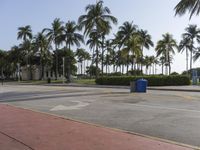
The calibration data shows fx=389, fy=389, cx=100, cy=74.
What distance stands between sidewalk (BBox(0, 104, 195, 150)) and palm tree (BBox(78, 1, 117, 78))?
174 feet

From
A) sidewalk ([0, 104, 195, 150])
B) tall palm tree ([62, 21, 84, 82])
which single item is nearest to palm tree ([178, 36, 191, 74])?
tall palm tree ([62, 21, 84, 82])

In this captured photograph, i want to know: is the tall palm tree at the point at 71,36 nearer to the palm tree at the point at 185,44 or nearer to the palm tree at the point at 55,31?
the palm tree at the point at 55,31

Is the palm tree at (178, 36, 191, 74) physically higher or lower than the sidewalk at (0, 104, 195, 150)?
higher

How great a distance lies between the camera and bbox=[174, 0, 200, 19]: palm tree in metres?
33.4

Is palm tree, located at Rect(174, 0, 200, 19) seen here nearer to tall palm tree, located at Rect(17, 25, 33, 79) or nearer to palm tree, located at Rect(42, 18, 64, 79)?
palm tree, located at Rect(42, 18, 64, 79)

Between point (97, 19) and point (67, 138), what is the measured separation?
5562cm

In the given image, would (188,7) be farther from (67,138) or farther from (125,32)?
(125,32)

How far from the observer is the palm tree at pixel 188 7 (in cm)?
3337

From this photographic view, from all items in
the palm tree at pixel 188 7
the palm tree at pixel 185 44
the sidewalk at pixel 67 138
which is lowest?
the sidewalk at pixel 67 138

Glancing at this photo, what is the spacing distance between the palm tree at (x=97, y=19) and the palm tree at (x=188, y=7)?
3020 cm

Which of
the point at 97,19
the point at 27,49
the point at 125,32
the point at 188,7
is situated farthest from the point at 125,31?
the point at 188,7

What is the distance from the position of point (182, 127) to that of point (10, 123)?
500 centimetres

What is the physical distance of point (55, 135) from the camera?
9234 millimetres

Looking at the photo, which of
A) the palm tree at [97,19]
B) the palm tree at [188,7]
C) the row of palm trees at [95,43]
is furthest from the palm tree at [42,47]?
the palm tree at [188,7]
